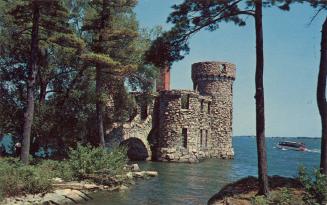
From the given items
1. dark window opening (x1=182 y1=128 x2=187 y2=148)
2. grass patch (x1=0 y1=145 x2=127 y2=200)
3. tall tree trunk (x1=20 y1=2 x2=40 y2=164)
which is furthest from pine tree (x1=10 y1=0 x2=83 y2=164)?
dark window opening (x1=182 y1=128 x2=187 y2=148)

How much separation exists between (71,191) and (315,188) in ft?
30.0

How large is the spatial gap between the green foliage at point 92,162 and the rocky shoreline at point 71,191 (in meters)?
0.40

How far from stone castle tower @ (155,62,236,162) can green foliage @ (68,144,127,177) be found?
16.8 meters

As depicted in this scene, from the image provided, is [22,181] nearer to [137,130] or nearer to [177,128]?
[137,130]

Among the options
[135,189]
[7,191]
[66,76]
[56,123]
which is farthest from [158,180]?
[7,191]

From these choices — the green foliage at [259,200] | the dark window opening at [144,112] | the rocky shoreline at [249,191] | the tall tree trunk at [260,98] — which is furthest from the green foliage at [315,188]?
the dark window opening at [144,112]

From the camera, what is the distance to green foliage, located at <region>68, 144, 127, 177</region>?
20281 mm

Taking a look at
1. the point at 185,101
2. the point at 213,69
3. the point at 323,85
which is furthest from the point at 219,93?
the point at 323,85

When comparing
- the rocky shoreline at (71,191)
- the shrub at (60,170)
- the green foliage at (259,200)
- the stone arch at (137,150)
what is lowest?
the rocky shoreline at (71,191)

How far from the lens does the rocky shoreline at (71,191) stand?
1534 cm

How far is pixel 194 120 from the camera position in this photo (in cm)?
3912

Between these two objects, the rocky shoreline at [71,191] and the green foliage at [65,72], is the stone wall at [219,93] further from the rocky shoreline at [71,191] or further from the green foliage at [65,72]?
the rocky shoreline at [71,191]

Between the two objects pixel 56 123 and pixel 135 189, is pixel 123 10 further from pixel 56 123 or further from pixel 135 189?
pixel 135 189

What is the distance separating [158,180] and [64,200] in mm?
9476
